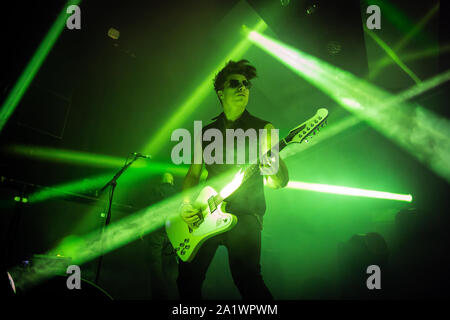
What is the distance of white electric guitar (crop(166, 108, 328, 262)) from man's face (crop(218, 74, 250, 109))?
56 cm

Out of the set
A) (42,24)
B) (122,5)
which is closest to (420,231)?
(122,5)

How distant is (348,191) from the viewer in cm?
499

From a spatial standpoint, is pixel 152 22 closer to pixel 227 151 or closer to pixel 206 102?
pixel 206 102

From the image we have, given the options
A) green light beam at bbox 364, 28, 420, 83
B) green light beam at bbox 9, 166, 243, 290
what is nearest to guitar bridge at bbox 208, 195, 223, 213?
green light beam at bbox 9, 166, 243, 290

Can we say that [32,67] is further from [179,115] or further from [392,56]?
[392,56]

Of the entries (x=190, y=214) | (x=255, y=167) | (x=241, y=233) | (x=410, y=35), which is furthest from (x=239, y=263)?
(x=410, y=35)

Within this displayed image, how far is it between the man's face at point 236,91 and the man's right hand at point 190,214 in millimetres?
897

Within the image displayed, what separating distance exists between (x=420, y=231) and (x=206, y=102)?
3759 mm

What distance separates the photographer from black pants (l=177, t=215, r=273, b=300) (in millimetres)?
1620

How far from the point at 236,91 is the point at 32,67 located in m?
3.91

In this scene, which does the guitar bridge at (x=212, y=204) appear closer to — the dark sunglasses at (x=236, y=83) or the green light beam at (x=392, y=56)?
the dark sunglasses at (x=236, y=83)

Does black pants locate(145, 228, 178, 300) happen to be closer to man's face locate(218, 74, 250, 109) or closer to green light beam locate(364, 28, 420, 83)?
man's face locate(218, 74, 250, 109)

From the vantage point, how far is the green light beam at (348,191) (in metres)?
4.46

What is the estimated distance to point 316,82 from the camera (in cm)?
453
